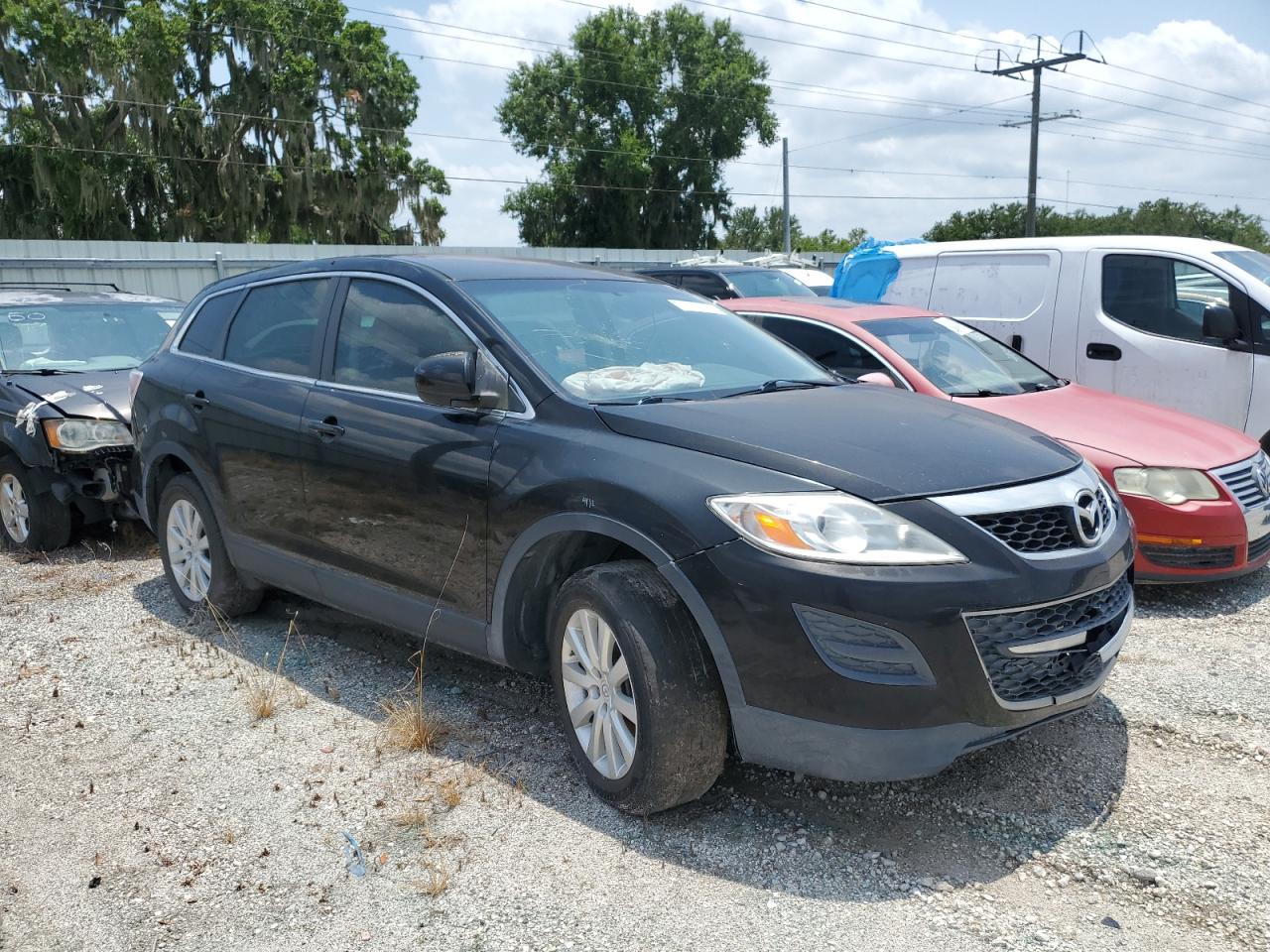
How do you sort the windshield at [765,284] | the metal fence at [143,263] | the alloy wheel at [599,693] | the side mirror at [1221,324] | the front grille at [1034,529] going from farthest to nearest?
the metal fence at [143,263], the windshield at [765,284], the side mirror at [1221,324], the alloy wheel at [599,693], the front grille at [1034,529]

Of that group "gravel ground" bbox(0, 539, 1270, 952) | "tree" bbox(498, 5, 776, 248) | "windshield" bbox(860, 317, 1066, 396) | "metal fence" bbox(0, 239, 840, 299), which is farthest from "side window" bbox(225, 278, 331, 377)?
"tree" bbox(498, 5, 776, 248)

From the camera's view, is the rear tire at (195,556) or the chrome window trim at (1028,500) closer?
the chrome window trim at (1028,500)

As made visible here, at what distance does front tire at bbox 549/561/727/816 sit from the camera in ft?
10.2

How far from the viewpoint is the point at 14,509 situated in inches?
274

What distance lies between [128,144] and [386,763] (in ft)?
104

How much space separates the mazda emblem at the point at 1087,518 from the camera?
10.7 feet

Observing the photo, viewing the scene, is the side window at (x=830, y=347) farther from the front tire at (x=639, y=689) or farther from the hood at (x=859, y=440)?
the front tire at (x=639, y=689)

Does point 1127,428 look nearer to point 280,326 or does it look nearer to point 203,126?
point 280,326

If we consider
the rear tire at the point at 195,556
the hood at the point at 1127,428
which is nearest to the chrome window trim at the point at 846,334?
the hood at the point at 1127,428

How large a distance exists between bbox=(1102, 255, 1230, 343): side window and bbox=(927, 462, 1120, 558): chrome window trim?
481 centimetres

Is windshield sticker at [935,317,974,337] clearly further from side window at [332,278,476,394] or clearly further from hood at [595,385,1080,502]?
side window at [332,278,476,394]

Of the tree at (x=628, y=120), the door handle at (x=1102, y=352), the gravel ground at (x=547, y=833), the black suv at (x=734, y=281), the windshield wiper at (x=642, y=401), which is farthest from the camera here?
the tree at (x=628, y=120)

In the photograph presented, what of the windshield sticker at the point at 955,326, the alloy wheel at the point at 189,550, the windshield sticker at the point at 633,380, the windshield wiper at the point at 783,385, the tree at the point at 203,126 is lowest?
the alloy wheel at the point at 189,550

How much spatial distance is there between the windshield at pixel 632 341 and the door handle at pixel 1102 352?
14.1 ft
